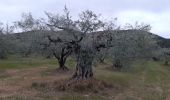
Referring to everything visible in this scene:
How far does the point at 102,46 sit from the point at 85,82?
4.01 metres

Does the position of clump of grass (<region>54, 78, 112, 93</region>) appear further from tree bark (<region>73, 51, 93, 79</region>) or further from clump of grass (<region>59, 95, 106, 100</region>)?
clump of grass (<region>59, 95, 106, 100</region>)

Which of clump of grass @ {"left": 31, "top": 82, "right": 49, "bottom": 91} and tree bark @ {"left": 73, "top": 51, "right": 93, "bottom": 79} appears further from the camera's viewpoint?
tree bark @ {"left": 73, "top": 51, "right": 93, "bottom": 79}

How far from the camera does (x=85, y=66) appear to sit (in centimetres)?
3250

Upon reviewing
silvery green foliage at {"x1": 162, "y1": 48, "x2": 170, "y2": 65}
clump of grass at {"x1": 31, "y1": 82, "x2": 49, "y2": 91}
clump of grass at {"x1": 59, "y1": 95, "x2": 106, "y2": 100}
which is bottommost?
clump of grass at {"x1": 59, "y1": 95, "x2": 106, "y2": 100}

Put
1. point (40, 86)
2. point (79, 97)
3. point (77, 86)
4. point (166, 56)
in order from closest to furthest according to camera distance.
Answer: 1. point (79, 97)
2. point (77, 86)
3. point (40, 86)
4. point (166, 56)

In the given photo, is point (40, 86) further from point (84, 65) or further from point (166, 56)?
point (166, 56)

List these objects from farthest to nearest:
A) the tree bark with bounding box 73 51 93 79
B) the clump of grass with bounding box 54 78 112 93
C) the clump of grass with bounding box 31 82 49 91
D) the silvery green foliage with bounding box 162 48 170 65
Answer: the silvery green foliage with bounding box 162 48 170 65
the tree bark with bounding box 73 51 93 79
the clump of grass with bounding box 31 82 49 91
the clump of grass with bounding box 54 78 112 93

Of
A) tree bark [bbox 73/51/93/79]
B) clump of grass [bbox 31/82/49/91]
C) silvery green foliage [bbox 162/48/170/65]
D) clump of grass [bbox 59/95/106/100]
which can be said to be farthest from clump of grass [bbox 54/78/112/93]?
silvery green foliage [bbox 162/48/170/65]

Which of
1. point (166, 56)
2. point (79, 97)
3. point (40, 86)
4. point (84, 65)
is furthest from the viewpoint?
point (166, 56)

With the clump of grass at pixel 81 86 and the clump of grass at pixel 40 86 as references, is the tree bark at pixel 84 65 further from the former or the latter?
the clump of grass at pixel 40 86

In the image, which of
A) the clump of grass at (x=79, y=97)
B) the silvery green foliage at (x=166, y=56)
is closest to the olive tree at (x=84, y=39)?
the clump of grass at (x=79, y=97)

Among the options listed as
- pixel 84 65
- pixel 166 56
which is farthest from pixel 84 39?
pixel 166 56

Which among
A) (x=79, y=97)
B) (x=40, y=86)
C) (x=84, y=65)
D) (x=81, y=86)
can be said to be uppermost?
(x=84, y=65)

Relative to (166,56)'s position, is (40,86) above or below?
below
